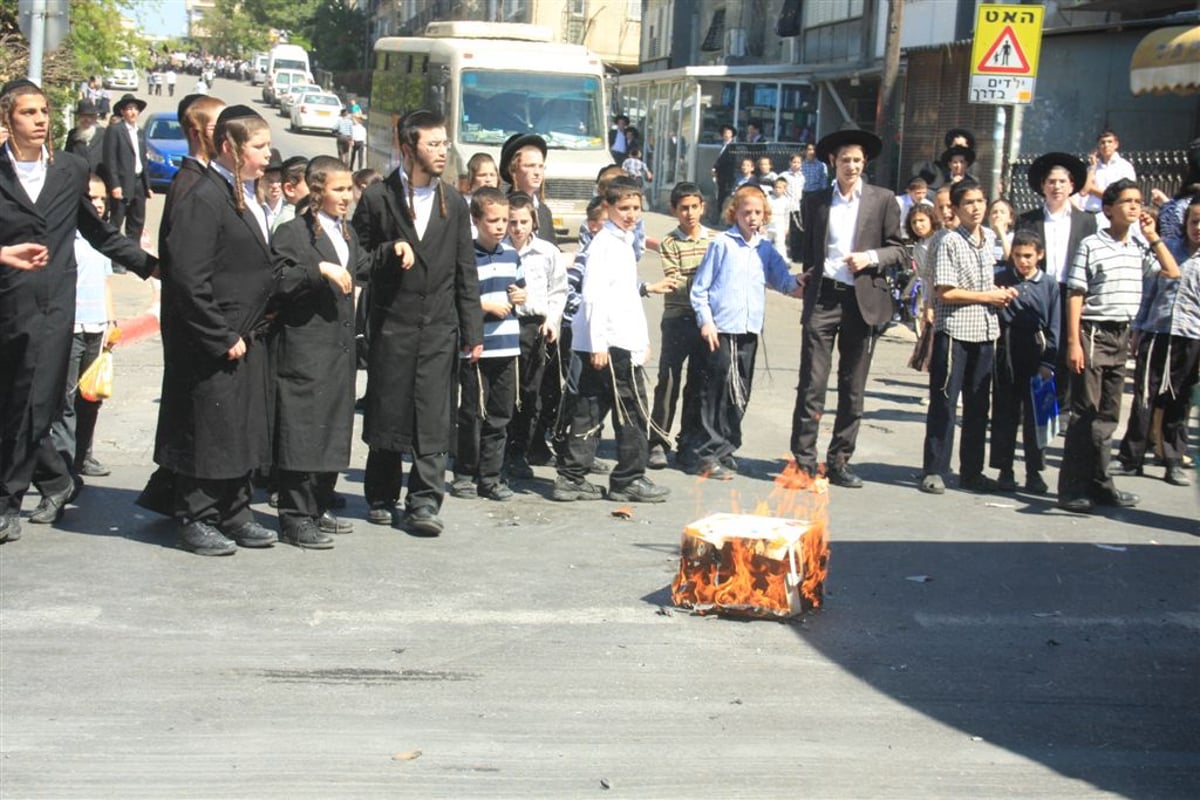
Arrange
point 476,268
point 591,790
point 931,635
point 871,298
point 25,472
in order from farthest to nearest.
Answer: point 871,298, point 476,268, point 25,472, point 931,635, point 591,790

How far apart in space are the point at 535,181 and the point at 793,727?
5.17m

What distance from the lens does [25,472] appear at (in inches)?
296

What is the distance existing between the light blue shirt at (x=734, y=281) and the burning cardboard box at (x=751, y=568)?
2.85m

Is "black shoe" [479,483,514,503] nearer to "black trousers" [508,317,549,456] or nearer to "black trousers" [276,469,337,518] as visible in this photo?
"black trousers" [508,317,549,456]

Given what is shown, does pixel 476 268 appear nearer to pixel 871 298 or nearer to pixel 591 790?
pixel 871 298

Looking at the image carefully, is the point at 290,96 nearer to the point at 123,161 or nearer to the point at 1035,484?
the point at 123,161

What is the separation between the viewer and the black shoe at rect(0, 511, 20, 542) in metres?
7.52

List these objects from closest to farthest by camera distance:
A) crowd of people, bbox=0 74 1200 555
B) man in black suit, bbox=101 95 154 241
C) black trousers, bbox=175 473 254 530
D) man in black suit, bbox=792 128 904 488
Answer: crowd of people, bbox=0 74 1200 555 < black trousers, bbox=175 473 254 530 < man in black suit, bbox=792 128 904 488 < man in black suit, bbox=101 95 154 241

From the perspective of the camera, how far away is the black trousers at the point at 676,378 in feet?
32.5

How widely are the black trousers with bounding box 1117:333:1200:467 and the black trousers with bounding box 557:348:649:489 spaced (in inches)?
135

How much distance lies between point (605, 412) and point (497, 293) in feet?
3.09

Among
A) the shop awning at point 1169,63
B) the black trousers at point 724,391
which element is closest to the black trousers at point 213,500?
the black trousers at point 724,391

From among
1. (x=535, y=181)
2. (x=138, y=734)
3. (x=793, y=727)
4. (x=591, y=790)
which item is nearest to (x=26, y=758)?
(x=138, y=734)

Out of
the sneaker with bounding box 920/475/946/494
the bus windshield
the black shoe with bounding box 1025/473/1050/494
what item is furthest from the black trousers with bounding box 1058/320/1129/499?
the bus windshield
